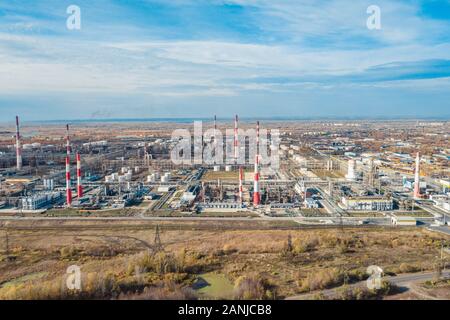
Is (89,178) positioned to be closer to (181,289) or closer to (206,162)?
(206,162)

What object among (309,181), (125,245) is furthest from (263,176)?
(125,245)

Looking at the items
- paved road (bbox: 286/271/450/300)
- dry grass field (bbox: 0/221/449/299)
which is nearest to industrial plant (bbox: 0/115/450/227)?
dry grass field (bbox: 0/221/449/299)

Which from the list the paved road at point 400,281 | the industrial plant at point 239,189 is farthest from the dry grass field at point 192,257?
the industrial plant at point 239,189

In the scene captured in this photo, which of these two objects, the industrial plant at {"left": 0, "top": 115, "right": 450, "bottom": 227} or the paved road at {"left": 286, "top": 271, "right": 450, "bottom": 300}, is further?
the industrial plant at {"left": 0, "top": 115, "right": 450, "bottom": 227}

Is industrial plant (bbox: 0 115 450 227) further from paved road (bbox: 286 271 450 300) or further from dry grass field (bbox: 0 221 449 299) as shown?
paved road (bbox: 286 271 450 300)

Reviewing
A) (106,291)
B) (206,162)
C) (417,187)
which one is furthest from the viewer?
(206,162)

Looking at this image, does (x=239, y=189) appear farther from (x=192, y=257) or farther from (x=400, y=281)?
(x=400, y=281)

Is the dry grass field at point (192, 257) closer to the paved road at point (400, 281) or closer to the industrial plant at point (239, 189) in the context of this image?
the paved road at point (400, 281)

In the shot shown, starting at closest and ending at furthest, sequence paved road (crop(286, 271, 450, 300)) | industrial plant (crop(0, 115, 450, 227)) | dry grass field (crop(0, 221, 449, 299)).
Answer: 1. paved road (crop(286, 271, 450, 300))
2. dry grass field (crop(0, 221, 449, 299))
3. industrial plant (crop(0, 115, 450, 227))
